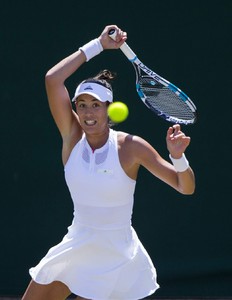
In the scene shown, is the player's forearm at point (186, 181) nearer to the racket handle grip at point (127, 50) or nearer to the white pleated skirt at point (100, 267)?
the white pleated skirt at point (100, 267)

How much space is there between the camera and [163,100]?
13.9 ft

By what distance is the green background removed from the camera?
17.5 feet

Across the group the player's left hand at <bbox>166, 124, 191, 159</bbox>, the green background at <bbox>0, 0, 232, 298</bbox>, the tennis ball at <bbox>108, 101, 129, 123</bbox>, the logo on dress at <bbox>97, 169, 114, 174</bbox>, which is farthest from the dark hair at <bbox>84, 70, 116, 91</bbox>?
the green background at <bbox>0, 0, 232, 298</bbox>

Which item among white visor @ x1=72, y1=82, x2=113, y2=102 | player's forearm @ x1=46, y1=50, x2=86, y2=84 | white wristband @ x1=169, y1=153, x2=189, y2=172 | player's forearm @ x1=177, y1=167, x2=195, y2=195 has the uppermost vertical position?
player's forearm @ x1=46, y1=50, x2=86, y2=84

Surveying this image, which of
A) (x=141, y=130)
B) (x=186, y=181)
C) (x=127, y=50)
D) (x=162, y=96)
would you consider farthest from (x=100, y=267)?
(x=141, y=130)

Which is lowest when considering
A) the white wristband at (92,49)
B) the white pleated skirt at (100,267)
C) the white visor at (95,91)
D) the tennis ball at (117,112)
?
the white pleated skirt at (100,267)

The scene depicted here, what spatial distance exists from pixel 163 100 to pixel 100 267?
81 cm

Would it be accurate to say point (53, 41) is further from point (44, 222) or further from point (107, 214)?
point (107, 214)

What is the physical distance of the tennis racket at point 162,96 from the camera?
415 cm

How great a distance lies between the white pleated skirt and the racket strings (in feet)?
1.85

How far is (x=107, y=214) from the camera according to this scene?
4.12 meters

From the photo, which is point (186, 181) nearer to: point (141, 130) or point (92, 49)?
point (92, 49)

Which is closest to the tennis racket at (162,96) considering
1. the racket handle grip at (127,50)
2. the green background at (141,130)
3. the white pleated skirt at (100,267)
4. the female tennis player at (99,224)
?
the racket handle grip at (127,50)

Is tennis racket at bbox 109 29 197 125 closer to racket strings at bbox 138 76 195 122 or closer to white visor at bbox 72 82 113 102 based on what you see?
racket strings at bbox 138 76 195 122
